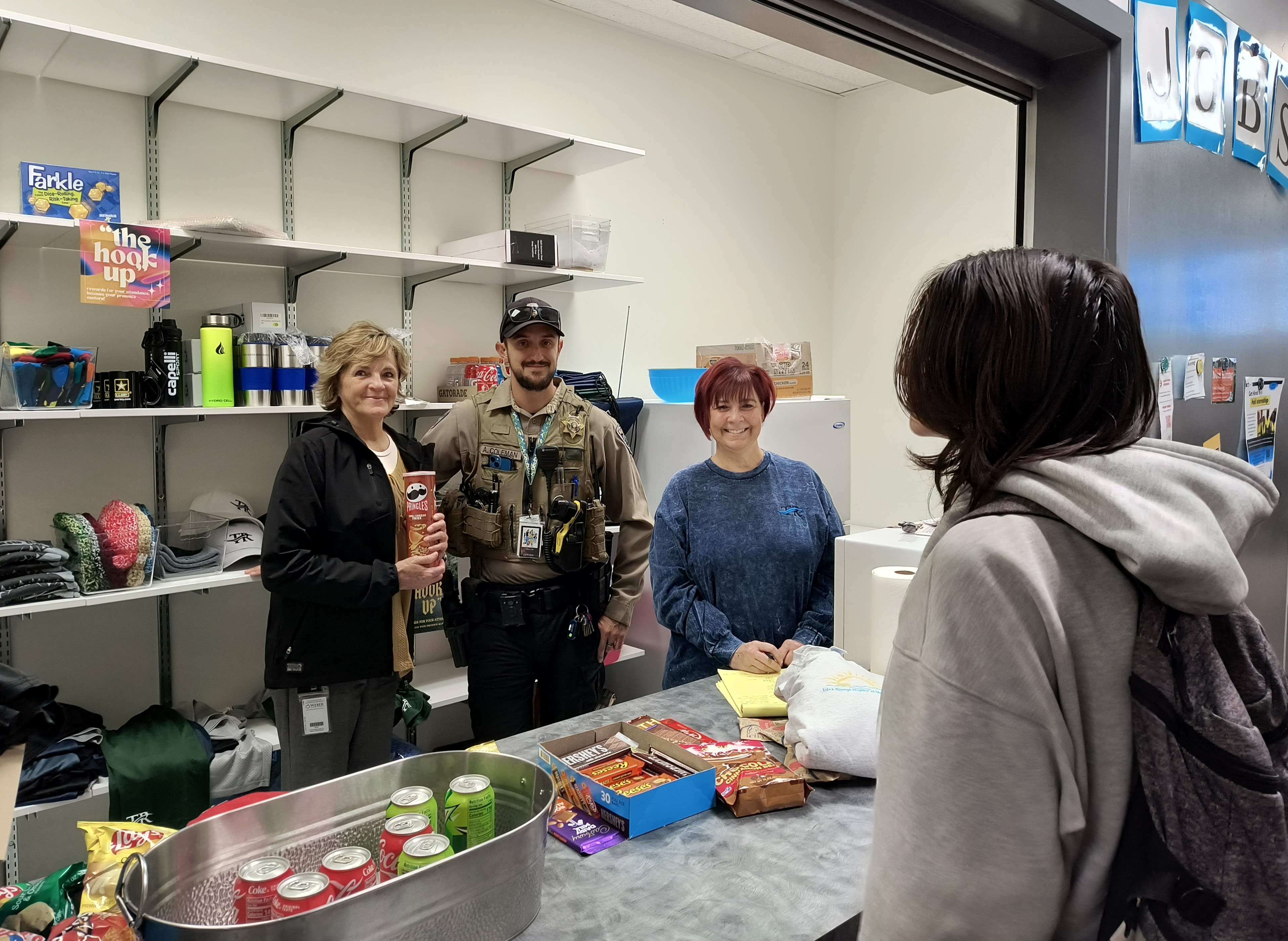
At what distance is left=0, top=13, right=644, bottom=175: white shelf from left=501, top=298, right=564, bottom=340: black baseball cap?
2.57 feet

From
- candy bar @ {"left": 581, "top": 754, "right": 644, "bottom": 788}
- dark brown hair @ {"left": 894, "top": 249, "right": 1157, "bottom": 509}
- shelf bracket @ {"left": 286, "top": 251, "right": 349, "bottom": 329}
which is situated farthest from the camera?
shelf bracket @ {"left": 286, "top": 251, "right": 349, "bottom": 329}

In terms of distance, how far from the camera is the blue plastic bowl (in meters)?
4.04

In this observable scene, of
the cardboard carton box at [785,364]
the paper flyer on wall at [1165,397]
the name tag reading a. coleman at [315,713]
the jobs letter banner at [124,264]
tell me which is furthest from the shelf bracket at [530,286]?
the paper flyer on wall at [1165,397]

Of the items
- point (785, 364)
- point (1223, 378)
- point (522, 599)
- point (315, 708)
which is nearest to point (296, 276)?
point (522, 599)

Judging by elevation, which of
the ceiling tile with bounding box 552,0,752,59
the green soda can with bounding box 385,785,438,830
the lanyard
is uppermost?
the ceiling tile with bounding box 552,0,752,59

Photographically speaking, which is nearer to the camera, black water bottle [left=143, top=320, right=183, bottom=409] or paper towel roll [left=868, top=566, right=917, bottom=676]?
paper towel roll [left=868, top=566, right=917, bottom=676]

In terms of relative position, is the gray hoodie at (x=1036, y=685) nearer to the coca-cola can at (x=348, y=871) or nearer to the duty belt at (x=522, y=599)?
the coca-cola can at (x=348, y=871)

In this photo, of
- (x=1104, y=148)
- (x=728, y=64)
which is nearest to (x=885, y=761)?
(x=1104, y=148)

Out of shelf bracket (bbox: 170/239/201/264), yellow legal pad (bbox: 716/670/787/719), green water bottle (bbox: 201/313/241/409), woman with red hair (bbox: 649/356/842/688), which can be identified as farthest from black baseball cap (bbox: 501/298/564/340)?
yellow legal pad (bbox: 716/670/787/719)

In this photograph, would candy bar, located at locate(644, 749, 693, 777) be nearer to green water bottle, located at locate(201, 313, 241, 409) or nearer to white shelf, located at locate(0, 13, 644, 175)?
green water bottle, located at locate(201, 313, 241, 409)

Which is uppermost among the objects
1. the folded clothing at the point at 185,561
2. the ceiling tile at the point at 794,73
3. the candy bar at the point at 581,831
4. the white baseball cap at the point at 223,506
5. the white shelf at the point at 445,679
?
the ceiling tile at the point at 794,73

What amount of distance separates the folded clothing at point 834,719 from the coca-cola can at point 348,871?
27.6 inches

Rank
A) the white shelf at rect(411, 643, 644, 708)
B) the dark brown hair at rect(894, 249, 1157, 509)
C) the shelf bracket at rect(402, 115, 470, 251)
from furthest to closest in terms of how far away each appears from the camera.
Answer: the shelf bracket at rect(402, 115, 470, 251), the white shelf at rect(411, 643, 644, 708), the dark brown hair at rect(894, 249, 1157, 509)

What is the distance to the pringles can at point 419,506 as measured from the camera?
2.48 m
